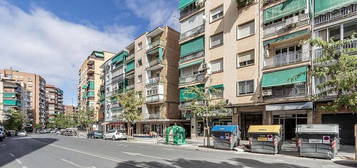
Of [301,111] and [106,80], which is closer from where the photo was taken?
[301,111]

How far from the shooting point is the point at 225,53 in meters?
26.2

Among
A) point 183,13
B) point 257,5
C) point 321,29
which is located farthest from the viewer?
point 183,13

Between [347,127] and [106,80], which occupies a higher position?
[106,80]

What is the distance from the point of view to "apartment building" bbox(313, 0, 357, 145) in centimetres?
1780

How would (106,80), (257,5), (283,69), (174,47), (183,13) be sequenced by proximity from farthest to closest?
(106,80), (174,47), (183,13), (257,5), (283,69)

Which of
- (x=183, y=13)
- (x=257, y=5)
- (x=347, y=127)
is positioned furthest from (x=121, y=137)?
(x=347, y=127)

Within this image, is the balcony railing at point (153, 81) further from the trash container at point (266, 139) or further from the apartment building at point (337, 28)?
the apartment building at point (337, 28)

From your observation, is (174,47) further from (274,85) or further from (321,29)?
(321,29)

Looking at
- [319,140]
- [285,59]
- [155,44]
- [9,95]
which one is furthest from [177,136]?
[9,95]

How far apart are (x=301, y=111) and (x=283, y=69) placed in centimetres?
382

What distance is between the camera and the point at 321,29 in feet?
63.4

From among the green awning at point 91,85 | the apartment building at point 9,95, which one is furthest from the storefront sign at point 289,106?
the apartment building at point 9,95

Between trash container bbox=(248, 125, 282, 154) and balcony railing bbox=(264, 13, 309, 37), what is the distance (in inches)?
398

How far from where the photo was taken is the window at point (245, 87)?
2344 centimetres
